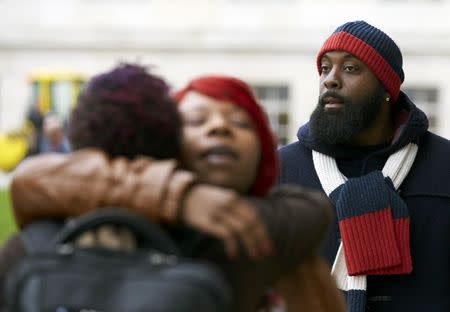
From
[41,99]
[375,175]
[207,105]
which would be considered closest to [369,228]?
[375,175]

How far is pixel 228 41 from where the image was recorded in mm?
28734

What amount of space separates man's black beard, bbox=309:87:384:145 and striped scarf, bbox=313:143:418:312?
19 cm

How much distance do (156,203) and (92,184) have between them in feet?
0.49

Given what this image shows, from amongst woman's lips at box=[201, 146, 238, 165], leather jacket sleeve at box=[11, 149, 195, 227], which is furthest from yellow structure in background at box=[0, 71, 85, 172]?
leather jacket sleeve at box=[11, 149, 195, 227]

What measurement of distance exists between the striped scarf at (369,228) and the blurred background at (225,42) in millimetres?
23080

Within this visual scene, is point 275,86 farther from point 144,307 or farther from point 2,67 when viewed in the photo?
point 144,307

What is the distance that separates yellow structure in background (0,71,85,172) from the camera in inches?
966

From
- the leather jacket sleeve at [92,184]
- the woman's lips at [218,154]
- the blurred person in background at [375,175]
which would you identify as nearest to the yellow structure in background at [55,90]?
the blurred person in background at [375,175]

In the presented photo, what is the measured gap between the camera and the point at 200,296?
2.68 meters

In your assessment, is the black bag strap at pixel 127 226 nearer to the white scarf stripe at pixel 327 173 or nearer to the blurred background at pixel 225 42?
the white scarf stripe at pixel 327 173

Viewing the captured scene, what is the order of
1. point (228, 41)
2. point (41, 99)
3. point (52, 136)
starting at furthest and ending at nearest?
point (228, 41) → point (41, 99) → point (52, 136)

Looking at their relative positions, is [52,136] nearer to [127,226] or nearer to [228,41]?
[127,226]

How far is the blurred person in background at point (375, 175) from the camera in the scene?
5.05 metres

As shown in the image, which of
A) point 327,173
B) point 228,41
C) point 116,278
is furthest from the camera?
point 228,41
